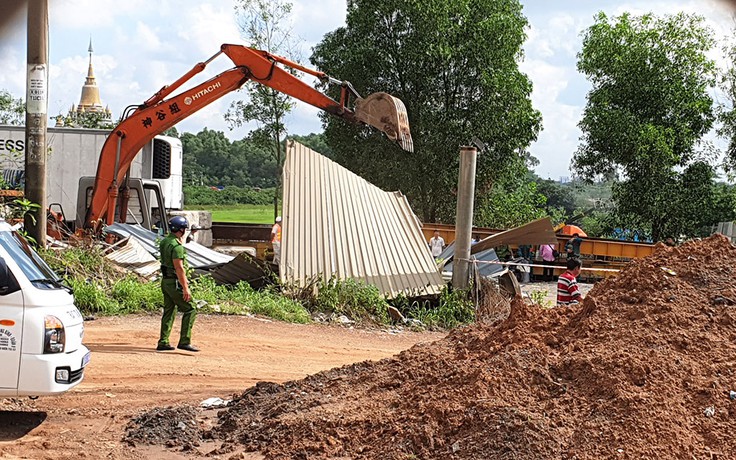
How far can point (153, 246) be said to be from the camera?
16.7 metres

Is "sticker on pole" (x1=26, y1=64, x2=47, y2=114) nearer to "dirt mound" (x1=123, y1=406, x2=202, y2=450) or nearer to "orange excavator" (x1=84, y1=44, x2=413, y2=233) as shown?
"orange excavator" (x1=84, y1=44, x2=413, y2=233)

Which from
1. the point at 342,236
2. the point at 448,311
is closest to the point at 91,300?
the point at 342,236

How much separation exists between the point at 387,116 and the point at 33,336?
10.8 meters

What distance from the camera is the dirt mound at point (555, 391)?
18.1 feet

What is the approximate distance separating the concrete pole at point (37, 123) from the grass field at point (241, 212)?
41.8 meters

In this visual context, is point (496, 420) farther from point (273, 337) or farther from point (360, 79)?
point (360, 79)

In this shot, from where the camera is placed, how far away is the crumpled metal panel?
16.5 metres

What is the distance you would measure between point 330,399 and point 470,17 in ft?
98.1

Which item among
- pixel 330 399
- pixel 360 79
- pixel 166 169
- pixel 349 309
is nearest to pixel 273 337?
pixel 349 309

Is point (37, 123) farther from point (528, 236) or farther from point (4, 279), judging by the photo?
point (528, 236)

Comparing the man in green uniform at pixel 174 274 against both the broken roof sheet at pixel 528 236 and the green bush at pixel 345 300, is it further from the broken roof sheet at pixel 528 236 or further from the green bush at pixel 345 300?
the broken roof sheet at pixel 528 236

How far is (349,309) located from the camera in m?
14.8

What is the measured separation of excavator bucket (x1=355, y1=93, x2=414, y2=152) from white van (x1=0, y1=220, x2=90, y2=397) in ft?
32.9

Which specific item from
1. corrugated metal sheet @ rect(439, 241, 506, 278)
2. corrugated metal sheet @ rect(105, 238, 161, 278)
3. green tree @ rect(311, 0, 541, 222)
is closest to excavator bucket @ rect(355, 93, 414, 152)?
corrugated metal sheet @ rect(439, 241, 506, 278)
